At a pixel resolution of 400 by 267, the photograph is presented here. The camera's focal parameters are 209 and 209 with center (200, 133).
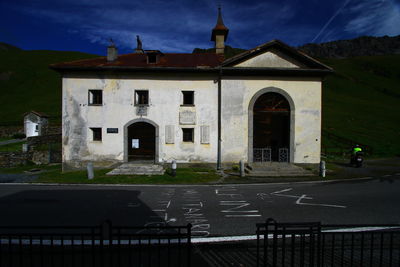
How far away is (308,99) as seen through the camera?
15406mm

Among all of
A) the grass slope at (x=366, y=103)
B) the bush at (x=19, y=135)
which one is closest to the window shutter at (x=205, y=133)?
the grass slope at (x=366, y=103)

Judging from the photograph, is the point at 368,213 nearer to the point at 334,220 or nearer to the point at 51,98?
the point at 334,220

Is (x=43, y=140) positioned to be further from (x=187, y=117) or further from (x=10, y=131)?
(x=10, y=131)

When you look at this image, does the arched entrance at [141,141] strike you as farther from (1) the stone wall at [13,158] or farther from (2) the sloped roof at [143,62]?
(1) the stone wall at [13,158]

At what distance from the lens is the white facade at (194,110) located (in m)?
15.1

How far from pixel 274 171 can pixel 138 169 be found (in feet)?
28.7

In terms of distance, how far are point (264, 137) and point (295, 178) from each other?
180 inches

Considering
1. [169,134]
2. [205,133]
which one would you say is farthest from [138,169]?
[205,133]

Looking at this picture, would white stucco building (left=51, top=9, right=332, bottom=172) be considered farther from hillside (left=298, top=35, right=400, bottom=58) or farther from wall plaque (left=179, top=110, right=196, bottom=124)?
hillside (left=298, top=35, right=400, bottom=58)

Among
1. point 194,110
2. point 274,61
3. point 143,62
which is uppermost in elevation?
point 143,62

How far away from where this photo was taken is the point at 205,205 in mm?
8047

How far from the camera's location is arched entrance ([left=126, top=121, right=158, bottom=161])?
50.7ft

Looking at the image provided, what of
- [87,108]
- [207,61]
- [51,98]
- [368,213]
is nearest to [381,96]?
[207,61]

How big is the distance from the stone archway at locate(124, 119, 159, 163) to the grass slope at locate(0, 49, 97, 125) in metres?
24.2
